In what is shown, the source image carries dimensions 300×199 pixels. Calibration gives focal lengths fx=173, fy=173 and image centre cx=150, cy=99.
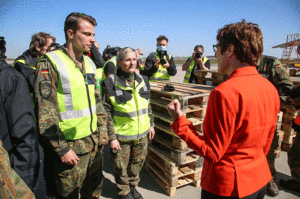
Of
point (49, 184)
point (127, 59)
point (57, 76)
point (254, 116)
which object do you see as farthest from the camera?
point (49, 184)

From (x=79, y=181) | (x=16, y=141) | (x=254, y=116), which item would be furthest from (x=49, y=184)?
(x=254, y=116)

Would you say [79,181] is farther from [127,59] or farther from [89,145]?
[127,59]

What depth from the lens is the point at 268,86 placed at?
1.28 m

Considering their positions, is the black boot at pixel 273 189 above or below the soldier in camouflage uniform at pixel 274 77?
below

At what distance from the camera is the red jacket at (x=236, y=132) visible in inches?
44.4

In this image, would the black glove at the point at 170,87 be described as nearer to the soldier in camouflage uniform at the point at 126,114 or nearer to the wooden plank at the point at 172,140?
the soldier in camouflage uniform at the point at 126,114

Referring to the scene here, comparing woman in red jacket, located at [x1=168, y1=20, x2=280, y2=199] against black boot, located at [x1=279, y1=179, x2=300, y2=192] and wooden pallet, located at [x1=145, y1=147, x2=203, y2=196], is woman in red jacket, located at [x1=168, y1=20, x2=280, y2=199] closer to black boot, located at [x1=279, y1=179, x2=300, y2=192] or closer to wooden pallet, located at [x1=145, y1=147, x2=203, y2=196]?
wooden pallet, located at [x1=145, y1=147, x2=203, y2=196]

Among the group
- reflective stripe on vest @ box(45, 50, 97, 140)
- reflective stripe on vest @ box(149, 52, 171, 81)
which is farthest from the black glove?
reflective stripe on vest @ box(149, 52, 171, 81)

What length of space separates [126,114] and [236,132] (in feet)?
4.98

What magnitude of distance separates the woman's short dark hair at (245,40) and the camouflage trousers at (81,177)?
6.01 feet

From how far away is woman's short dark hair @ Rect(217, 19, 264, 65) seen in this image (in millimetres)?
1184

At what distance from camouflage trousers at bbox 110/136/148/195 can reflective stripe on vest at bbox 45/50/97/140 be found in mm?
774

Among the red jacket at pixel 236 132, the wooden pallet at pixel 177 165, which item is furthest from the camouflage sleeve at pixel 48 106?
the wooden pallet at pixel 177 165

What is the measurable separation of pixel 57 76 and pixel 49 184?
6.13ft
